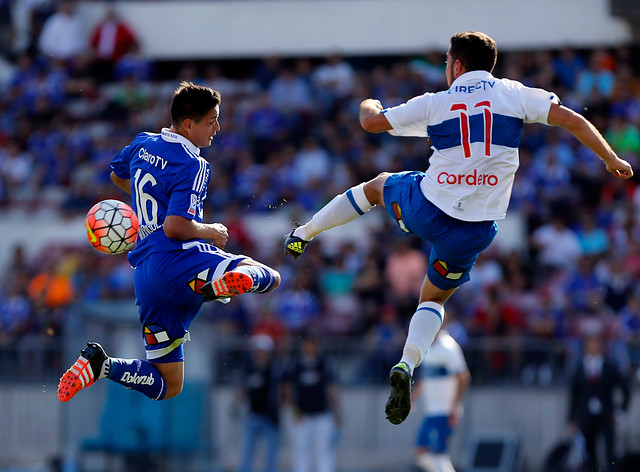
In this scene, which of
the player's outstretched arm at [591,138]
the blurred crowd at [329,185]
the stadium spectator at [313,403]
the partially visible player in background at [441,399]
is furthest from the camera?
the blurred crowd at [329,185]

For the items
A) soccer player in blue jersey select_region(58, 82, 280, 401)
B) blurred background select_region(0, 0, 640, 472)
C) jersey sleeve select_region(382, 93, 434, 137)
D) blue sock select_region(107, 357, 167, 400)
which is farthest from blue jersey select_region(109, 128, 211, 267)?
blurred background select_region(0, 0, 640, 472)

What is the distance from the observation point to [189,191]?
783 centimetres

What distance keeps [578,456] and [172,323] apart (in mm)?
8361

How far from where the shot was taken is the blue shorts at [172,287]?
7973 millimetres

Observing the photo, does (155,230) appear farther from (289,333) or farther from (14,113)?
(14,113)

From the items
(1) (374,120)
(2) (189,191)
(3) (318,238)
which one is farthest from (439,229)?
(3) (318,238)

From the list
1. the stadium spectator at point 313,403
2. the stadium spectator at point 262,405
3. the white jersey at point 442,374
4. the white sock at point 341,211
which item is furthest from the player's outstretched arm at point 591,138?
the stadium spectator at point 262,405

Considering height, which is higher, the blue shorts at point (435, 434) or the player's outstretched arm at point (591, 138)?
the player's outstretched arm at point (591, 138)

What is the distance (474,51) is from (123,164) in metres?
2.68

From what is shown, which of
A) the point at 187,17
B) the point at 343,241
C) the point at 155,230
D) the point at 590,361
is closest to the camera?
the point at 155,230

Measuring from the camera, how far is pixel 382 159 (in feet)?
59.8

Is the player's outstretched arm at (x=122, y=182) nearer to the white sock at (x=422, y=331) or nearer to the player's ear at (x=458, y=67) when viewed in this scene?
the white sock at (x=422, y=331)

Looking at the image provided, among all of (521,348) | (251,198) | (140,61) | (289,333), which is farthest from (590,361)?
(140,61)

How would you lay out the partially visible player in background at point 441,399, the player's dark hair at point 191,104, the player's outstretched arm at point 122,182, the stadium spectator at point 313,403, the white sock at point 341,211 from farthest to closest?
the stadium spectator at point 313,403
the partially visible player in background at point 441,399
the player's outstretched arm at point 122,182
the white sock at point 341,211
the player's dark hair at point 191,104
